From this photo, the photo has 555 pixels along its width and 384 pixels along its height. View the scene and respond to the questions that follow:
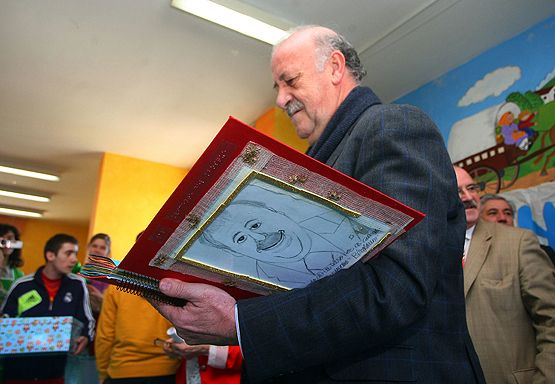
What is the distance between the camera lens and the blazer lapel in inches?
88.7

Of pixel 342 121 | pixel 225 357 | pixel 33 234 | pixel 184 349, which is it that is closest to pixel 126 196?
pixel 184 349

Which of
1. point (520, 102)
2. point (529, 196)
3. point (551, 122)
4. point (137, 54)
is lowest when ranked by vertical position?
point (529, 196)

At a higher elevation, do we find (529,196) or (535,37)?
(535,37)

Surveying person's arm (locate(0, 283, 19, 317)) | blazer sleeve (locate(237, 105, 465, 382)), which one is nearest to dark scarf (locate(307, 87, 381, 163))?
blazer sleeve (locate(237, 105, 465, 382))

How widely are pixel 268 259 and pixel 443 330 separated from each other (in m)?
0.38

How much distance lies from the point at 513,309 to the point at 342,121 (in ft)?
4.85

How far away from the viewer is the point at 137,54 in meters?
4.14

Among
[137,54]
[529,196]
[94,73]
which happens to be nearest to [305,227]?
[529,196]

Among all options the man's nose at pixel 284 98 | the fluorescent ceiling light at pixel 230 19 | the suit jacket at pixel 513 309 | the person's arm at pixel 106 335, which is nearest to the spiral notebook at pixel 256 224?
the man's nose at pixel 284 98

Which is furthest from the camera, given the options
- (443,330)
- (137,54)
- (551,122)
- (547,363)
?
(137,54)

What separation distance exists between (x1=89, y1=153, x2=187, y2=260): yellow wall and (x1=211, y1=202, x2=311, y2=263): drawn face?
5.42 meters

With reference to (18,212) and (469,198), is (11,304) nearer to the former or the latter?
(469,198)

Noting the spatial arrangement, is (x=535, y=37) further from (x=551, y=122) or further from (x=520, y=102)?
(x=551, y=122)

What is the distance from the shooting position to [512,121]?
3412mm
